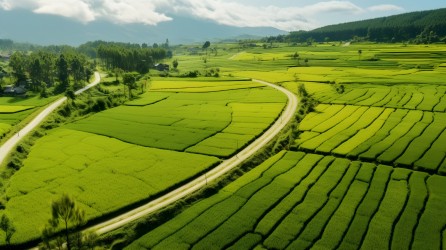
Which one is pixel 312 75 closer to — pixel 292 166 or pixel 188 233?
pixel 292 166

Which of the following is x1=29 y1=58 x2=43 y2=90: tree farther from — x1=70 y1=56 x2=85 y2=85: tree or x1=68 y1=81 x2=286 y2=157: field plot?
x1=68 y1=81 x2=286 y2=157: field plot

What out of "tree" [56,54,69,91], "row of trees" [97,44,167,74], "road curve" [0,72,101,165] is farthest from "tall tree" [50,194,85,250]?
"row of trees" [97,44,167,74]

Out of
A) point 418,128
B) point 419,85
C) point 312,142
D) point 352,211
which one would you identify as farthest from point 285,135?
point 419,85

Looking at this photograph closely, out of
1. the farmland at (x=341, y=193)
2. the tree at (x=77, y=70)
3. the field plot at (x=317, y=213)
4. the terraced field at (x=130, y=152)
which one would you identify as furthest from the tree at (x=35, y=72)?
the field plot at (x=317, y=213)

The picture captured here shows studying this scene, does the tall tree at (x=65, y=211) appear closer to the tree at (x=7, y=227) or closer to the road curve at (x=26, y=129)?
the tree at (x=7, y=227)

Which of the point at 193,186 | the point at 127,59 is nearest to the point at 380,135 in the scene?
the point at 193,186

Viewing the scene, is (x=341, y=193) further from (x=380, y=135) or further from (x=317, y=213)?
(x=380, y=135)
